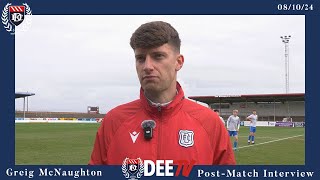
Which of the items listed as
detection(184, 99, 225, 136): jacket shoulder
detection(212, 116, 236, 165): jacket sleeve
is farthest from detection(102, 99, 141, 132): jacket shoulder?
detection(212, 116, 236, 165): jacket sleeve

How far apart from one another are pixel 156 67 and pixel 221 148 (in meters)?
0.91

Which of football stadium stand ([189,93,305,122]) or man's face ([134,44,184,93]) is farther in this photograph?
football stadium stand ([189,93,305,122])

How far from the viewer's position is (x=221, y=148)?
130 inches

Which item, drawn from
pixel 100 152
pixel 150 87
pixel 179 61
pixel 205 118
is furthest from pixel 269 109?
pixel 150 87

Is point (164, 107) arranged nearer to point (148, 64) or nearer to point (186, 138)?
point (186, 138)

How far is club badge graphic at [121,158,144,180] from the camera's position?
3.21 m

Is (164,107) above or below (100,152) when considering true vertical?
above

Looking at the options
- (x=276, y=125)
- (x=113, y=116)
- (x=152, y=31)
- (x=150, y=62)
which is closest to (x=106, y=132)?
(x=113, y=116)

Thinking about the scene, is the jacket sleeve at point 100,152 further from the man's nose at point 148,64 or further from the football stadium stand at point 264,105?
the football stadium stand at point 264,105

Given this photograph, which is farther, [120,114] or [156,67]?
[120,114]

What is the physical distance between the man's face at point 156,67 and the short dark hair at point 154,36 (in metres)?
0.04

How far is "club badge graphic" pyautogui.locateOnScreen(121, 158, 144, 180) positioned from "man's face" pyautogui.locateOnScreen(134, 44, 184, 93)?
0.60 m

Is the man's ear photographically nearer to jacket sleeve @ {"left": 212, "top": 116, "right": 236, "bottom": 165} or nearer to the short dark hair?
the short dark hair

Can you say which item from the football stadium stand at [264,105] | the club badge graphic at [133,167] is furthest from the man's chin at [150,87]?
the football stadium stand at [264,105]
